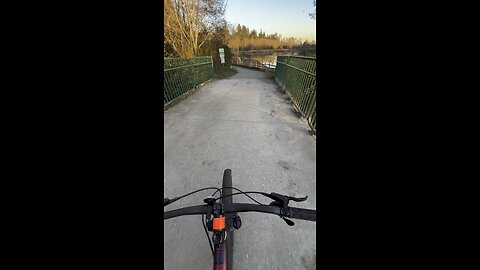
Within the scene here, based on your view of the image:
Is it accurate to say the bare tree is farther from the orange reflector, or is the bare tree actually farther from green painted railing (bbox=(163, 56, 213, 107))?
the orange reflector

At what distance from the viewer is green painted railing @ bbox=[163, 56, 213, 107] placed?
657cm

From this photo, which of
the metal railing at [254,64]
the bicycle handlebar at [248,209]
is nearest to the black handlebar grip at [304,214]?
the bicycle handlebar at [248,209]

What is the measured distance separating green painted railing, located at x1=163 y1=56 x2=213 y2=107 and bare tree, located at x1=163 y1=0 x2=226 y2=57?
2.06 m

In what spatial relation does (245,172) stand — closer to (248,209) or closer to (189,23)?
(248,209)

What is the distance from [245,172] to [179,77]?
600cm

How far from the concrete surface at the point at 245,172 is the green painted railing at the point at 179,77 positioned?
1.06 metres

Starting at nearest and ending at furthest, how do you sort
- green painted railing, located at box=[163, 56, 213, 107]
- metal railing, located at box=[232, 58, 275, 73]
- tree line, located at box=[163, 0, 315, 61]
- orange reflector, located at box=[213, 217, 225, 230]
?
1. orange reflector, located at box=[213, 217, 225, 230]
2. green painted railing, located at box=[163, 56, 213, 107]
3. tree line, located at box=[163, 0, 315, 61]
4. metal railing, located at box=[232, 58, 275, 73]

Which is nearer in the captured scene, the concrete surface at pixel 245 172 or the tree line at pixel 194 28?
the concrete surface at pixel 245 172

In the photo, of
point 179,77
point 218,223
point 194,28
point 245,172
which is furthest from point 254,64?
point 218,223

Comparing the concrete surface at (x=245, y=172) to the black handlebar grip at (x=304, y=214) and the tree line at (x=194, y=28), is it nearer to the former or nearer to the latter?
the black handlebar grip at (x=304, y=214)

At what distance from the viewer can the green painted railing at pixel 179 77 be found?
657 cm

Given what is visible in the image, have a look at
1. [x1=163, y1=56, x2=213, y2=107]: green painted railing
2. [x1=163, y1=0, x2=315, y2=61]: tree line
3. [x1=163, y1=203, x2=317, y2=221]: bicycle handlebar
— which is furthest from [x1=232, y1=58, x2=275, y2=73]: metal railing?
[x1=163, y1=203, x2=317, y2=221]: bicycle handlebar

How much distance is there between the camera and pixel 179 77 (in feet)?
25.2

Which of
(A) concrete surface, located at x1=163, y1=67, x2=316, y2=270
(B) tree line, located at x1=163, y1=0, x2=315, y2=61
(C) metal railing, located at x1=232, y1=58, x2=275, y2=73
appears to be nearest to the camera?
(A) concrete surface, located at x1=163, y1=67, x2=316, y2=270
